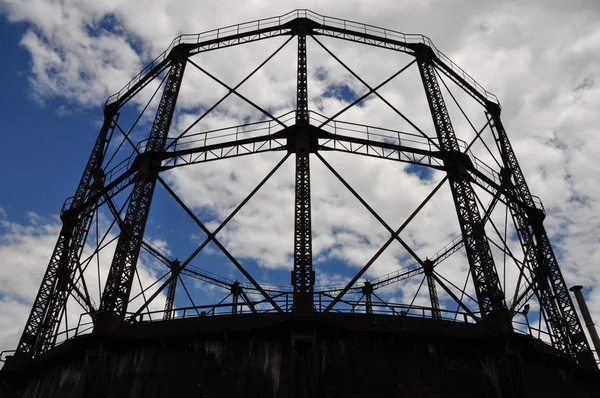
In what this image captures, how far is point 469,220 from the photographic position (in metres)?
16.8

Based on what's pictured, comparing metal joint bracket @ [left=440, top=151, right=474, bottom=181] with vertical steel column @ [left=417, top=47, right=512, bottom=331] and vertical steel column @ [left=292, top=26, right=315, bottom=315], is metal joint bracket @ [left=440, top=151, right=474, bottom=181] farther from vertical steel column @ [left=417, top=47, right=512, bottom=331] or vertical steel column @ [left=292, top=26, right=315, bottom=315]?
vertical steel column @ [left=292, top=26, right=315, bottom=315]

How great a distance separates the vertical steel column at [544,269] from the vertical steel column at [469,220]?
4237mm

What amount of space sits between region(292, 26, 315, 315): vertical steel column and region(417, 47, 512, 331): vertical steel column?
5104 millimetres

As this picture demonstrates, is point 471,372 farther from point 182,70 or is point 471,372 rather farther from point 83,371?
point 182,70

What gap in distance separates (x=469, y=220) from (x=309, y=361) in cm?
747

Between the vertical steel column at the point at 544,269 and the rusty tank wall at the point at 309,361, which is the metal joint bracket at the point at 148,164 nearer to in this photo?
the rusty tank wall at the point at 309,361

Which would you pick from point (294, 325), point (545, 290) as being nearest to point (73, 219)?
point (294, 325)

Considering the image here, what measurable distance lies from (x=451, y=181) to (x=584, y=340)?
7501 mm

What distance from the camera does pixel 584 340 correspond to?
18438 millimetres

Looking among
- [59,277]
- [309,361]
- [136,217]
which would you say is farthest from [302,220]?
[59,277]

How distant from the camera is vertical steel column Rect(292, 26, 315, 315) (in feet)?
44.8

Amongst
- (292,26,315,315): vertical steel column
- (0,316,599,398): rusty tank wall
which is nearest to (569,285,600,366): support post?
(0,316,599,398): rusty tank wall

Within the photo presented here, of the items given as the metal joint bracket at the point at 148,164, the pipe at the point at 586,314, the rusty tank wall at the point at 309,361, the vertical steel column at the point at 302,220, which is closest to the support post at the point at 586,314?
the pipe at the point at 586,314

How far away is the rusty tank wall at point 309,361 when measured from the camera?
1273 centimetres
